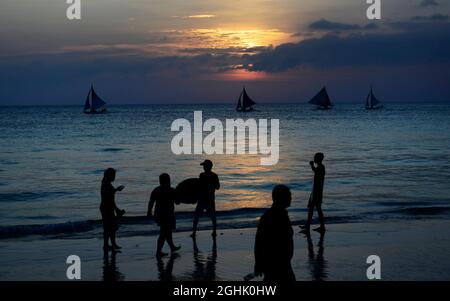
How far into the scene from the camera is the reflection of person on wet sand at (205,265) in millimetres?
9454

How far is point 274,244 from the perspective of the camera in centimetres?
607

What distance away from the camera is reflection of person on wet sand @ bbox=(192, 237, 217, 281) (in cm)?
945

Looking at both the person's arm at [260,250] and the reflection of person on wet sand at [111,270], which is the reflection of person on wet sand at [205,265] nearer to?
the reflection of person on wet sand at [111,270]

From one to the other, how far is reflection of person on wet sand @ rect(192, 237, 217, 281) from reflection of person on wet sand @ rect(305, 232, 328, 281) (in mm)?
1638

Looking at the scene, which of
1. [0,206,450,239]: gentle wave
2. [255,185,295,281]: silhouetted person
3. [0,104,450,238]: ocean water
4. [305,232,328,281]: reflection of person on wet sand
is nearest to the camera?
[255,185,295,281]: silhouetted person

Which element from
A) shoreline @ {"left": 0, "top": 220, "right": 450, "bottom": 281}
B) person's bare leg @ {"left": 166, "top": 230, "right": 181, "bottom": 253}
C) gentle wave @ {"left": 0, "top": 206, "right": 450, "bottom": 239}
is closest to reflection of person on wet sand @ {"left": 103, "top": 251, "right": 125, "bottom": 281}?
shoreline @ {"left": 0, "top": 220, "right": 450, "bottom": 281}

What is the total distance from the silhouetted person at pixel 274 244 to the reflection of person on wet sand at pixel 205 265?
10.8 feet

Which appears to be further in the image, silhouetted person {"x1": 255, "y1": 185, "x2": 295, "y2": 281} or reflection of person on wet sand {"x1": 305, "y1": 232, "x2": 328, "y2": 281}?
reflection of person on wet sand {"x1": 305, "y1": 232, "x2": 328, "y2": 281}

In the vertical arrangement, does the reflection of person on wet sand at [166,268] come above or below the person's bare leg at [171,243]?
below

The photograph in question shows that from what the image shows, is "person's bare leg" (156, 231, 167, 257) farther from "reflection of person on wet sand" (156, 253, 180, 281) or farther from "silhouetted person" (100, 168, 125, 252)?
"silhouetted person" (100, 168, 125, 252)

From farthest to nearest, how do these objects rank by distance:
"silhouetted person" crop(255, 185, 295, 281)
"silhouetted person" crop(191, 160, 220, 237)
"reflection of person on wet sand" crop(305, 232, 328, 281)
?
"silhouetted person" crop(191, 160, 220, 237) → "reflection of person on wet sand" crop(305, 232, 328, 281) → "silhouetted person" crop(255, 185, 295, 281)

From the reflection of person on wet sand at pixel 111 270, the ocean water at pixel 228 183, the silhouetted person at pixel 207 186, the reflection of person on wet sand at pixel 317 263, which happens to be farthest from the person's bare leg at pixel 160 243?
the ocean water at pixel 228 183

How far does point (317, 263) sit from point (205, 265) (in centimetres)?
195

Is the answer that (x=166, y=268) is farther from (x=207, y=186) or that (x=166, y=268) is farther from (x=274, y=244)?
(x=274, y=244)
